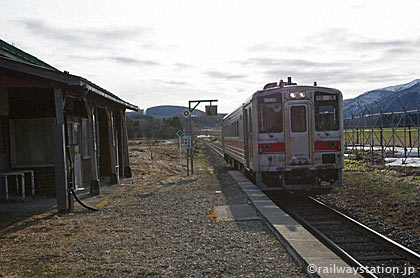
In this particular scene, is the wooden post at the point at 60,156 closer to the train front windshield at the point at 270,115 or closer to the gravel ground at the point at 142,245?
the gravel ground at the point at 142,245

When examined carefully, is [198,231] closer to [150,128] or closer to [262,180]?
[262,180]

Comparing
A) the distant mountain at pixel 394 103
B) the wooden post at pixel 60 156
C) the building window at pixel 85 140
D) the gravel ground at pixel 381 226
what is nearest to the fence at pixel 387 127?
the distant mountain at pixel 394 103

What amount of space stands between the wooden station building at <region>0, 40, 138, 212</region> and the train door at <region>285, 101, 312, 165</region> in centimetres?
477

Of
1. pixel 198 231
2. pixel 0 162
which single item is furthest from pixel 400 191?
pixel 0 162

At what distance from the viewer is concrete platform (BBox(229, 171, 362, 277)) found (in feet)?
14.9

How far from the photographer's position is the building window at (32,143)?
10945mm

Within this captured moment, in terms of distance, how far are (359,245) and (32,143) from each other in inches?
335

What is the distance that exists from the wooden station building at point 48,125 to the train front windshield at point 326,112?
545 cm

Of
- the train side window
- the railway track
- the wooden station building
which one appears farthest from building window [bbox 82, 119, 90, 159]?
the railway track

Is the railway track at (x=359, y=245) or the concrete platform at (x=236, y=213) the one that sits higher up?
the concrete platform at (x=236, y=213)

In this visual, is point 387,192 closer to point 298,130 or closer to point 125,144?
point 298,130

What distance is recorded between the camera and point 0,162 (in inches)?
408

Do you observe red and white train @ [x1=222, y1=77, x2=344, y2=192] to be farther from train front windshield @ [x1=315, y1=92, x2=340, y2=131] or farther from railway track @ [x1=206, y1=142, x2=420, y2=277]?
railway track @ [x1=206, y1=142, x2=420, y2=277]

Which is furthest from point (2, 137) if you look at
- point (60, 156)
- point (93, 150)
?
point (60, 156)
